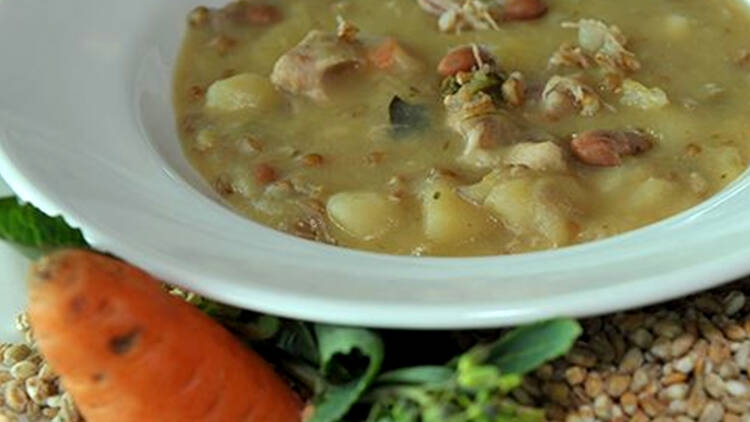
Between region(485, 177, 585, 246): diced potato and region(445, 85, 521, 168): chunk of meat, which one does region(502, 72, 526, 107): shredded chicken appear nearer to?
region(445, 85, 521, 168): chunk of meat

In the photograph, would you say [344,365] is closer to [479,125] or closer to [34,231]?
[34,231]

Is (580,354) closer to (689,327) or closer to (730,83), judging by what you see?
(689,327)

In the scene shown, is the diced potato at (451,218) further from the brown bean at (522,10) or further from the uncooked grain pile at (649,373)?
the brown bean at (522,10)

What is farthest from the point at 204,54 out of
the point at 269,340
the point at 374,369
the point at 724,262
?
the point at 724,262

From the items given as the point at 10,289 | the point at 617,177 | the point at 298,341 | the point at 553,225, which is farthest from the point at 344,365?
the point at 10,289

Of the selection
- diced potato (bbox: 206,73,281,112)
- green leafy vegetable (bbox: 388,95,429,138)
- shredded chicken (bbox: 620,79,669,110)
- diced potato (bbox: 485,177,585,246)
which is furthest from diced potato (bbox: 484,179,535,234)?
diced potato (bbox: 206,73,281,112)

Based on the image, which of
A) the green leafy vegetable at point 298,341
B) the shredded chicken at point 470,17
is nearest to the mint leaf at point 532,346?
the green leafy vegetable at point 298,341
